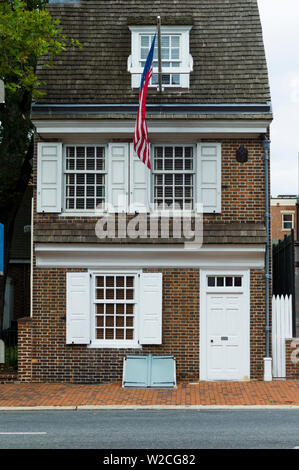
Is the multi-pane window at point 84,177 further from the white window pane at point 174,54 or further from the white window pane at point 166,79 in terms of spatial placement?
the white window pane at point 174,54

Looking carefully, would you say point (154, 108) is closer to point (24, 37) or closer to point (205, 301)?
point (24, 37)

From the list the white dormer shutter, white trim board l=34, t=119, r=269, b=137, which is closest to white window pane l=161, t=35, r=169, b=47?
white trim board l=34, t=119, r=269, b=137

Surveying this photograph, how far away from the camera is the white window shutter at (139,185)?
16.0 m

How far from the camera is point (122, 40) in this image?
56.9 ft

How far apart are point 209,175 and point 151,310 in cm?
351

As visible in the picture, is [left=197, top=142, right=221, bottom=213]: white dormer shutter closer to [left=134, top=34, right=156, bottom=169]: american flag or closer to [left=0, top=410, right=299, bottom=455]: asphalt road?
[left=134, top=34, right=156, bottom=169]: american flag

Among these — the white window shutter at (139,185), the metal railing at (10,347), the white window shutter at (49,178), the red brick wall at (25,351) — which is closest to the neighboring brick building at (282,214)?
the metal railing at (10,347)

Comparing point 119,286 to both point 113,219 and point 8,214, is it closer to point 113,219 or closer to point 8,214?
point 113,219

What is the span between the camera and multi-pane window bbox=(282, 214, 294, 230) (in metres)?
52.0

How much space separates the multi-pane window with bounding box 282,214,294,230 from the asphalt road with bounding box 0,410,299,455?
40.5 metres

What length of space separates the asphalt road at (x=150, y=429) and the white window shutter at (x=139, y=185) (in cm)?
526

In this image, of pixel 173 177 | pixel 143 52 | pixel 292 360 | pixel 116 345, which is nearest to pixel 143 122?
pixel 173 177
